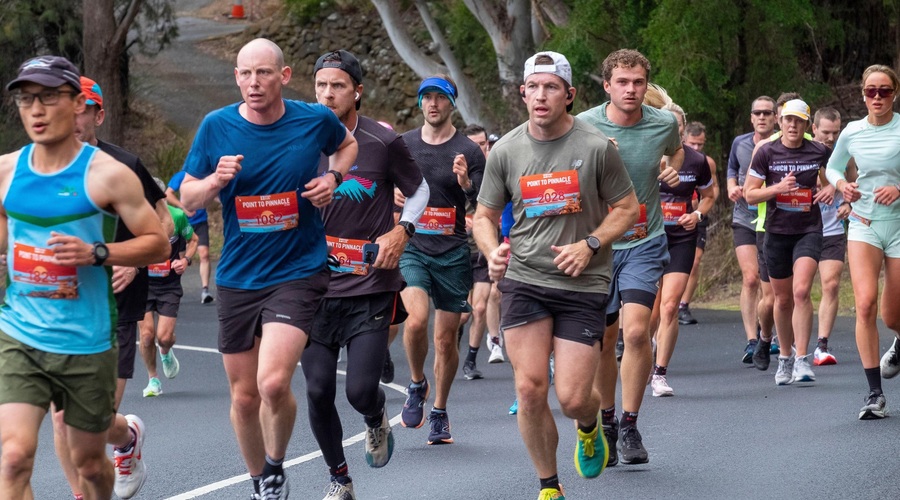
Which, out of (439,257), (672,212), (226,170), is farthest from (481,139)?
(226,170)

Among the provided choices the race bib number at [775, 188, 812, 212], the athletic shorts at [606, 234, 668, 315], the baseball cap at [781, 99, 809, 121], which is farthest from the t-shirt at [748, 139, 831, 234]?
the athletic shorts at [606, 234, 668, 315]

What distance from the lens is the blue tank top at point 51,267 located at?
5762 millimetres

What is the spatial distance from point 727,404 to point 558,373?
4129mm

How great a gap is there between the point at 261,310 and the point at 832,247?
690 centimetres

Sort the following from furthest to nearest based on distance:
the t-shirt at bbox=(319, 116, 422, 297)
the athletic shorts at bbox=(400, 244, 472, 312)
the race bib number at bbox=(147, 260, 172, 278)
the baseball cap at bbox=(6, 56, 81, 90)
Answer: the race bib number at bbox=(147, 260, 172, 278), the athletic shorts at bbox=(400, 244, 472, 312), the t-shirt at bbox=(319, 116, 422, 297), the baseball cap at bbox=(6, 56, 81, 90)

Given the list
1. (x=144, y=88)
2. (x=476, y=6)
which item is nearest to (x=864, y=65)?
(x=476, y=6)

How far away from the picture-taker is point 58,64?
584 cm

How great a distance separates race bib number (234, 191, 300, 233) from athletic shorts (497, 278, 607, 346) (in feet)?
3.57

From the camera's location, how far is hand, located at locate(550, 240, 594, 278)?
271 inches

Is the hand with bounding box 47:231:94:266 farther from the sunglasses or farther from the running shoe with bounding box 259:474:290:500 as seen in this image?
the sunglasses

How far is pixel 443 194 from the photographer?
32.9ft

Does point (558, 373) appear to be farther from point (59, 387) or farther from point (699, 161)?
point (699, 161)

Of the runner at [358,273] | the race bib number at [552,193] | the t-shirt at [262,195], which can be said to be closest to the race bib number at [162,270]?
the runner at [358,273]

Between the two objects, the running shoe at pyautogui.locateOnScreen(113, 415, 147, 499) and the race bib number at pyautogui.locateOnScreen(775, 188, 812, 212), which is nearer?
the running shoe at pyautogui.locateOnScreen(113, 415, 147, 499)
